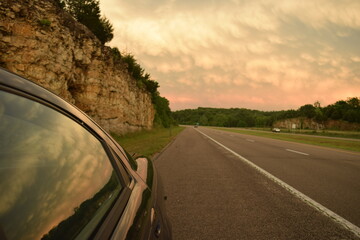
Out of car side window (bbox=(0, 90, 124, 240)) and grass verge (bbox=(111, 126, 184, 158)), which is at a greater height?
car side window (bbox=(0, 90, 124, 240))

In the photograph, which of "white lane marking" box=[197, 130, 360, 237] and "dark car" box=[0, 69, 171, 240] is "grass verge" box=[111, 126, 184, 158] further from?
"dark car" box=[0, 69, 171, 240]

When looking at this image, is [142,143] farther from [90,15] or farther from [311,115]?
[311,115]

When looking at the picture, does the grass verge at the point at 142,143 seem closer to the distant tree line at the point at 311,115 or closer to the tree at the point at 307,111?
the distant tree line at the point at 311,115

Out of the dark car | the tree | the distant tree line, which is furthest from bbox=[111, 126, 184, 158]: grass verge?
the tree

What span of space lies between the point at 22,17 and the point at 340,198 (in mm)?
14758

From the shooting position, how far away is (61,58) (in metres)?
12.6

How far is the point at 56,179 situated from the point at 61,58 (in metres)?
13.9

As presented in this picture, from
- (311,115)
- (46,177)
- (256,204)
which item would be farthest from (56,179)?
(311,115)

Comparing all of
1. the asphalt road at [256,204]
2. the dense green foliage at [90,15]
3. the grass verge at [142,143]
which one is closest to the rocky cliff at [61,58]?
the grass verge at [142,143]

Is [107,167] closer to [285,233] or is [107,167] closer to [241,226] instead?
[241,226]

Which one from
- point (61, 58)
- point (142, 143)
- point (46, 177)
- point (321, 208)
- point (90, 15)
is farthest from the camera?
point (90, 15)

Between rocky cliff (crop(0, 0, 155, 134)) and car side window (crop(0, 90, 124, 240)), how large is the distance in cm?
830

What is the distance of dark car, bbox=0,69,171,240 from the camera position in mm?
842

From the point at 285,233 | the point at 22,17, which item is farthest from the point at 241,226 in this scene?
the point at 22,17
